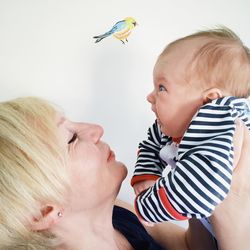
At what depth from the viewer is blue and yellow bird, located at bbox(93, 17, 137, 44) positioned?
3.06ft

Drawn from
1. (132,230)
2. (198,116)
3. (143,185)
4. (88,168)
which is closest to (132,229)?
(132,230)

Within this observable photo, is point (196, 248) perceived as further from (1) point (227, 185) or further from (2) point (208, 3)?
(2) point (208, 3)

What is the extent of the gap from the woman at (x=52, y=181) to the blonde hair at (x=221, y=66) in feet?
0.79

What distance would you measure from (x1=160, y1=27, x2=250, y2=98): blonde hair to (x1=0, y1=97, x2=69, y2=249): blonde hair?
0.35 m

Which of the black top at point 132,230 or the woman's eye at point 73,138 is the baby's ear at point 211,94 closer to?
the woman's eye at point 73,138

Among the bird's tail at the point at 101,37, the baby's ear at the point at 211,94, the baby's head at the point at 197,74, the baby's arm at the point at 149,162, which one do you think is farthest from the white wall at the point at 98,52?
the baby's ear at the point at 211,94

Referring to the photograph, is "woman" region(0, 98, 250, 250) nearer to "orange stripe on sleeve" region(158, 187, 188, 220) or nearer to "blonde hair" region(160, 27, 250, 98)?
"orange stripe on sleeve" region(158, 187, 188, 220)

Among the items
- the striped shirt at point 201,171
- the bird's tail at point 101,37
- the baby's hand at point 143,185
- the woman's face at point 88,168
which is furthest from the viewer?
the bird's tail at point 101,37

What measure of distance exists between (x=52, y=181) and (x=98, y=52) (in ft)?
1.62

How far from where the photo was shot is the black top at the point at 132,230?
31.9 inches

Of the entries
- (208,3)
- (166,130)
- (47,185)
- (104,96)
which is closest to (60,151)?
(47,185)

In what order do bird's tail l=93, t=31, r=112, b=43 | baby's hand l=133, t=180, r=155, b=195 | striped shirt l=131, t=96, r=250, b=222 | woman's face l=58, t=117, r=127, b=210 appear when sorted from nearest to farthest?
striped shirt l=131, t=96, r=250, b=222 < woman's face l=58, t=117, r=127, b=210 < baby's hand l=133, t=180, r=155, b=195 < bird's tail l=93, t=31, r=112, b=43

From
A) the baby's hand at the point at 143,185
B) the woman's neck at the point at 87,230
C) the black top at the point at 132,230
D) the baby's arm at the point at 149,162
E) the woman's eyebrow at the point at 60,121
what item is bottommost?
the black top at the point at 132,230

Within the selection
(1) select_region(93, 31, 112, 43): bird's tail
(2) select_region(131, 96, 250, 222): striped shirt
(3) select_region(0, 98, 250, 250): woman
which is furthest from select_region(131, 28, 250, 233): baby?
(1) select_region(93, 31, 112, 43): bird's tail
